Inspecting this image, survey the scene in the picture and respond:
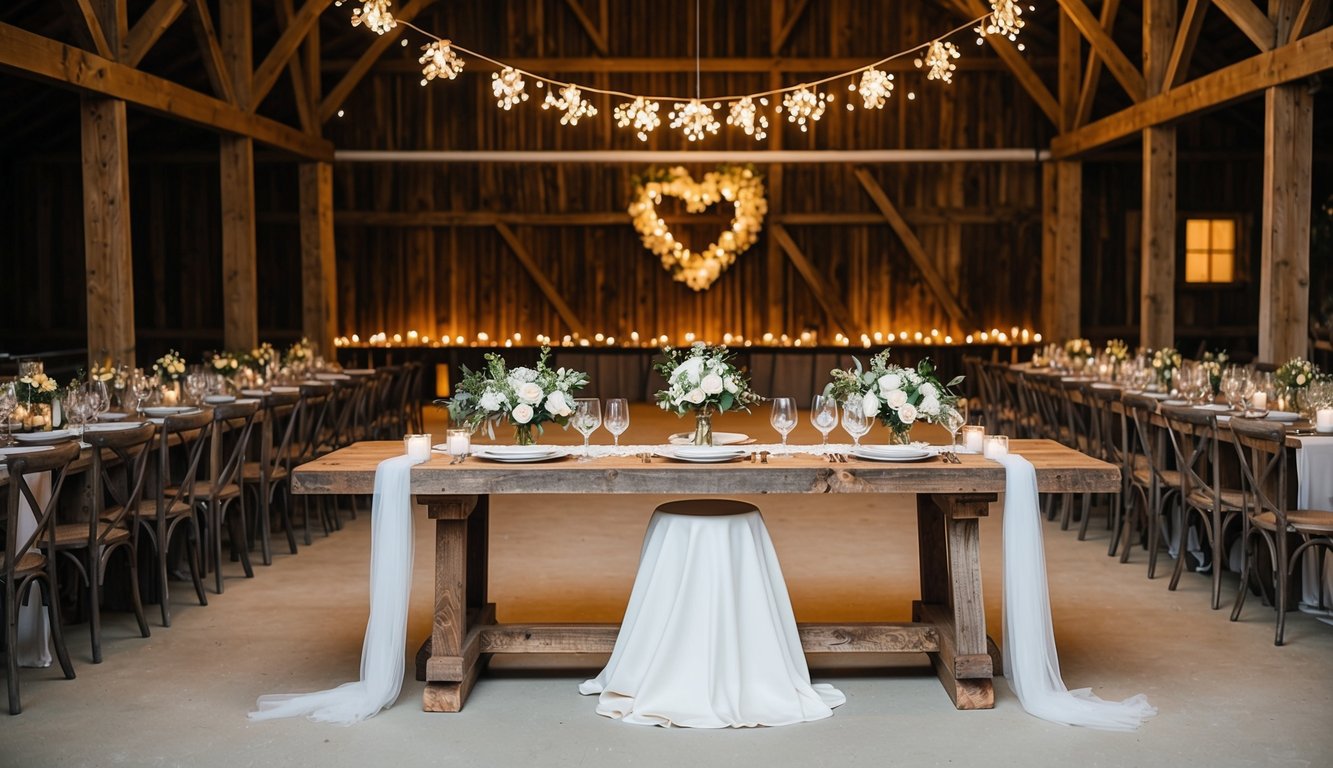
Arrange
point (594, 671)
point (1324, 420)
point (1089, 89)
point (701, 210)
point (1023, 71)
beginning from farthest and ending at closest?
1. point (701, 210)
2. point (1023, 71)
3. point (1089, 89)
4. point (1324, 420)
5. point (594, 671)

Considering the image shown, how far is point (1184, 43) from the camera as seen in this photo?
10289mm

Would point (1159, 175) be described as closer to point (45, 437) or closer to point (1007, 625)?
point (1007, 625)

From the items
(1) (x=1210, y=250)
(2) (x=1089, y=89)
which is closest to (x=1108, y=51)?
(2) (x=1089, y=89)

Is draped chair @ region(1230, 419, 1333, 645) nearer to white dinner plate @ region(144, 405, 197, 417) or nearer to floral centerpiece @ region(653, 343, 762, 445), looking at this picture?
floral centerpiece @ region(653, 343, 762, 445)

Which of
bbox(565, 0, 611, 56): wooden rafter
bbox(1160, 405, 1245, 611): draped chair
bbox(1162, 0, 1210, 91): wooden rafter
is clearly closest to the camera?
bbox(1160, 405, 1245, 611): draped chair

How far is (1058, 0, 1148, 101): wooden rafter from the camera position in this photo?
11266mm

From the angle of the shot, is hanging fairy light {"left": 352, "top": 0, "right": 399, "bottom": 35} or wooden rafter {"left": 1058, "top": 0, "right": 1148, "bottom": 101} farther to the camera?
wooden rafter {"left": 1058, "top": 0, "right": 1148, "bottom": 101}

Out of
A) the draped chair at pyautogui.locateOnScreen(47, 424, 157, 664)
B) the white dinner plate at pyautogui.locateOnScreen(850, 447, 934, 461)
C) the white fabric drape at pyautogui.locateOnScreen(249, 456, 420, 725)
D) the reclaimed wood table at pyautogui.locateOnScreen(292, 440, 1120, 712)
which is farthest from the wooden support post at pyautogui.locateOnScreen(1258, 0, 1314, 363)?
the draped chair at pyautogui.locateOnScreen(47, 424, 157, 664)

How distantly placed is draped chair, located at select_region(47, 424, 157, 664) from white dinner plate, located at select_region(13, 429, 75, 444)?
181mm

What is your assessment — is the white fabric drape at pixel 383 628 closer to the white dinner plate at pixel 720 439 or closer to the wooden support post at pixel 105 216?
the white dinner plate at pixel 720 439

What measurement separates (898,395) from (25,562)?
10.4 feet

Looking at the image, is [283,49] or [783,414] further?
[283,49]

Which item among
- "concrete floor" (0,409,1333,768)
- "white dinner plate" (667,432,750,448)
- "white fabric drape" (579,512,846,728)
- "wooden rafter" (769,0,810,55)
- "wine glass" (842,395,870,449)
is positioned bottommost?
"concrete floor" (0,409,1333,768)

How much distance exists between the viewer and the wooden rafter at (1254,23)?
856 centimetres
